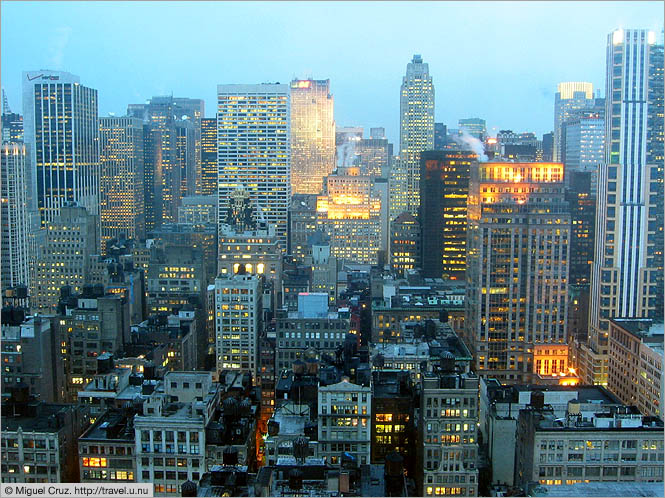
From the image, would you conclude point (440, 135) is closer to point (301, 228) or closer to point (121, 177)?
point (301, 228)

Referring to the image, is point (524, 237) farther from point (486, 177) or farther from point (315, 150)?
point (315, 150)

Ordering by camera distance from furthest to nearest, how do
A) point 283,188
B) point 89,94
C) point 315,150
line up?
point 315,150, point 89,94, point 283,188

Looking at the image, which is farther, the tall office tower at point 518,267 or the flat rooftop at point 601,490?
the tall office tower at point 518,267

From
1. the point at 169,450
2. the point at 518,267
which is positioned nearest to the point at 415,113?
the point at 518,267

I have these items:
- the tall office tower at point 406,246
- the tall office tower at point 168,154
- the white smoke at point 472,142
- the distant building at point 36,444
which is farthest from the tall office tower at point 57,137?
the distant building at point 36,444

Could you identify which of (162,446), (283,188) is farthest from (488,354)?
(283,188)

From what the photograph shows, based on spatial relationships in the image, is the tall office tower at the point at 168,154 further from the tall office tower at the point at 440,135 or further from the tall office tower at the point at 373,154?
the tall office tower at the point at 440,135

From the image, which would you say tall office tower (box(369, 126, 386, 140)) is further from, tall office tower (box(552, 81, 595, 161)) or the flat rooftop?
the flat rooftop
